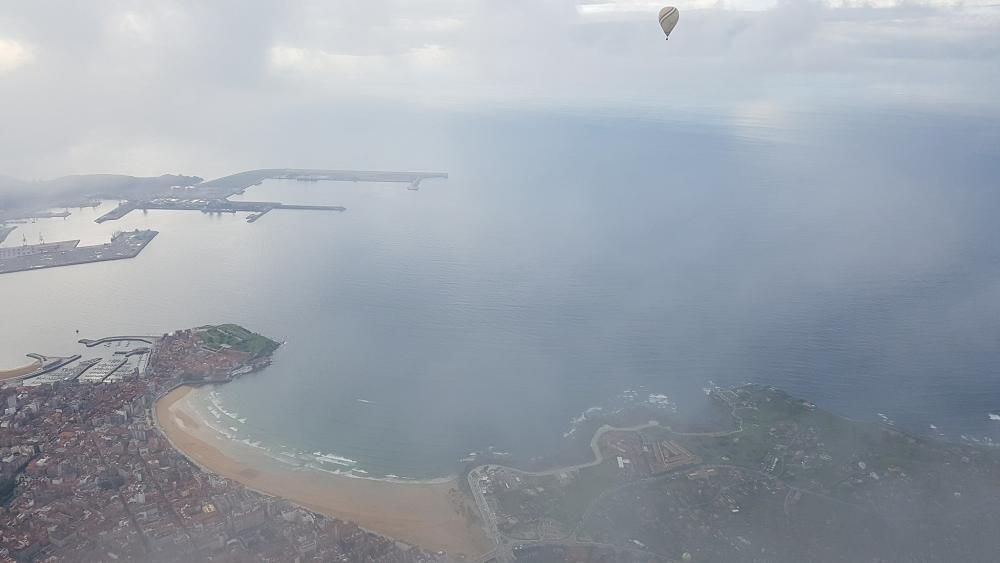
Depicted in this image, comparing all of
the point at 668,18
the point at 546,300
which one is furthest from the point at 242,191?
the point at 668,18

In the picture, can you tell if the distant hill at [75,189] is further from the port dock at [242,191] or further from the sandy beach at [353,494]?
the sandy beach at [353,494]

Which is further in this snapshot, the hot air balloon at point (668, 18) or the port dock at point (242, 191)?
the port dock at point (242, 191)

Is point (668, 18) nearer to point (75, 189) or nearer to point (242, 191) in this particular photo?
point (242, 191)

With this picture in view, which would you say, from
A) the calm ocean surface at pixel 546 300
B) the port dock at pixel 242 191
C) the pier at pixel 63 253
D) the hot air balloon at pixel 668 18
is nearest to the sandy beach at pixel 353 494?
the calm ocean surface at pixel 546 300

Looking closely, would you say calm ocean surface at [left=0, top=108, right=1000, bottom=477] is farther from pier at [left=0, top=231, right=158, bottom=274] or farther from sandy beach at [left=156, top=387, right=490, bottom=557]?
pier at [left=0, top=231, right=158, bottom=274]

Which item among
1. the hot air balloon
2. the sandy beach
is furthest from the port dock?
the hot air balloon
